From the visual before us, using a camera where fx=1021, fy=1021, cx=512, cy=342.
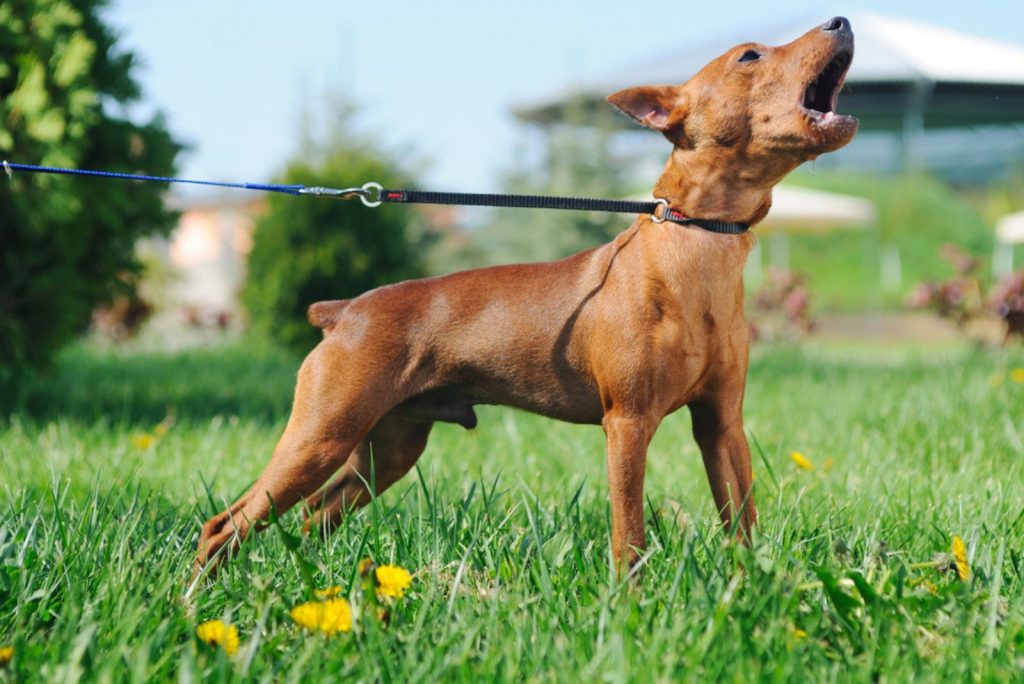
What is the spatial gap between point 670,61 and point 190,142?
1067 inches

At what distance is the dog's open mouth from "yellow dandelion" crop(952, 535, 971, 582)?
3.80 ft

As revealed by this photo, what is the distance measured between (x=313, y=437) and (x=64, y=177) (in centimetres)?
381

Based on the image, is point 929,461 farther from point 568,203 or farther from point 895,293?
point 895,293

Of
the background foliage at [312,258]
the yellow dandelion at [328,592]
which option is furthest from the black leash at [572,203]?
the background foliage at [312,258]

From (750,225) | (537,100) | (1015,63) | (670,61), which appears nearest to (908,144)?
(1015,63)

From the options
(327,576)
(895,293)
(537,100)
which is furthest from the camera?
(537,100)

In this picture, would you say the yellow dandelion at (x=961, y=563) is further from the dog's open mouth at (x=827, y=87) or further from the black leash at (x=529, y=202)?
the dog's open mouth at (x=827, y=87)

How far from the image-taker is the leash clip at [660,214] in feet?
9.12

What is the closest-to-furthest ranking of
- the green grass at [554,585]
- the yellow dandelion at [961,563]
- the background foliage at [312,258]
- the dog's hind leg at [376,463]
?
the green grass at [554,585], the yellow dandelion at [961,563], the dog's hind leg at [376,463], the background foliage at [312,258]

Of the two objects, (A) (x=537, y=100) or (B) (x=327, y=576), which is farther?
(A) (x=537, y=100)

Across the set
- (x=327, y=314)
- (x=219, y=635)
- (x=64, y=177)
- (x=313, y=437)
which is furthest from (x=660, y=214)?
(x=64, y=177)

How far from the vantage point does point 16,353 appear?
235 inches

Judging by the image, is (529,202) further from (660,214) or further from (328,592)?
(328,592)

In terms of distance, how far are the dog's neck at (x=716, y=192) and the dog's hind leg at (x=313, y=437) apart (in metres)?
1.00
